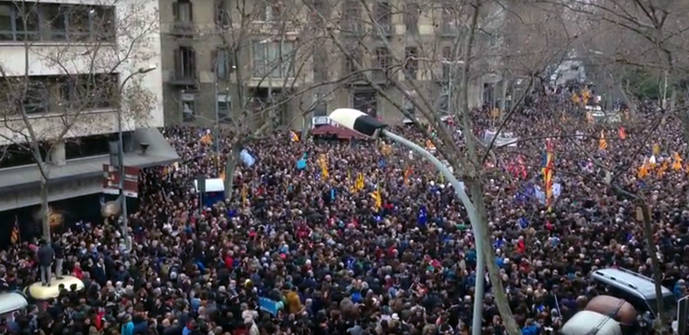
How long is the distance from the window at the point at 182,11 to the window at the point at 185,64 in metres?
2.14

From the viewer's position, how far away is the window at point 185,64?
2100 inches

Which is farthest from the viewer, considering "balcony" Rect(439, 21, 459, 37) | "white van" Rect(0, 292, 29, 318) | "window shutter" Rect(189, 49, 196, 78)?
"window shutter" Rect(189, 49, 196, 78)

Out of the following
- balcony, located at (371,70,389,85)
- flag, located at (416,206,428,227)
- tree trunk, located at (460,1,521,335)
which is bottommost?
flag, located at (416,206,428,227)

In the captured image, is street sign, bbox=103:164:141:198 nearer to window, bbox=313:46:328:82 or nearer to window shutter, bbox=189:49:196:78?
window, bbox=313:46:328:82

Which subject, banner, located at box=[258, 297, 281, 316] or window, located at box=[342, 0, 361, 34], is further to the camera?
banner, located at box=[258, 297, 281, 316]

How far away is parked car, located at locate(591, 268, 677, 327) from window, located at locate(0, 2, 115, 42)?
49.0ft

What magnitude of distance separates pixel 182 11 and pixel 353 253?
37.9 m

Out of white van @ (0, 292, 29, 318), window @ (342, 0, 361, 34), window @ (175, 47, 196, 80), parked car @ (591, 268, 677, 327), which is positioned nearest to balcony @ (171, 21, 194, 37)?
window @ (175, 47, 196, 80)

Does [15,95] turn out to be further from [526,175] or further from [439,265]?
[526,175]

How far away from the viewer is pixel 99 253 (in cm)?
1817

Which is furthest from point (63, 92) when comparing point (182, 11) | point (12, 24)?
point (182, 11)

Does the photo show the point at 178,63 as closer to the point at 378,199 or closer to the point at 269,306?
the point at 378,199

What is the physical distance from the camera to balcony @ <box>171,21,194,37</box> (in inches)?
2036

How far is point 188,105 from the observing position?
55.2 metres
